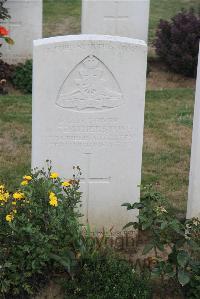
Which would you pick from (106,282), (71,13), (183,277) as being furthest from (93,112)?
(71,13)

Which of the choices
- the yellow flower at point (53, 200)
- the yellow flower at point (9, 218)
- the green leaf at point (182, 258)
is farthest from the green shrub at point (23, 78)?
the green leaf at point (182, 258)

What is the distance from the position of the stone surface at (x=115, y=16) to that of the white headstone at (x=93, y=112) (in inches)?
230

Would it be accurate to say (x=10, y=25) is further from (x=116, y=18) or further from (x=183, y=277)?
(x=183, y=277)

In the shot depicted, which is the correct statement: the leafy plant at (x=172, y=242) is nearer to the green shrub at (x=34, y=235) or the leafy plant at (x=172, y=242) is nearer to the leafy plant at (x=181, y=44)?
the green shrub at (x=34, y=235)

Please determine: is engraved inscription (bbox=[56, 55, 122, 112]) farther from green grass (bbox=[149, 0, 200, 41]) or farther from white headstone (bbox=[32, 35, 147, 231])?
green grass (bbox=[149, 0, 200, 41])

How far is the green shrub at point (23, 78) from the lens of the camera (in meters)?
10.4

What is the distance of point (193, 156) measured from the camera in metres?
5.39

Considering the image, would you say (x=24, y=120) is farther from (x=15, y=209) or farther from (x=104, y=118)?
(x=15, y=209)

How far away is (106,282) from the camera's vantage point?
4.55 meters

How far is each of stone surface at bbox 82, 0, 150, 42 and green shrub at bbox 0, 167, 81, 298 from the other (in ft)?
21.7

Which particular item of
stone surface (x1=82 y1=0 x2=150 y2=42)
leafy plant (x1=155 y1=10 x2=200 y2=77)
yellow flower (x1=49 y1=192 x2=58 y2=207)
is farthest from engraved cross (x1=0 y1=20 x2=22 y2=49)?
yellow flower (x1=49 y1=192 x2=58 y2=207)

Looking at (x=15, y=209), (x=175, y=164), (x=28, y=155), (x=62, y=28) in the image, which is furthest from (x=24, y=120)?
(x=62, y=28)

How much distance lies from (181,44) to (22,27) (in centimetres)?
263

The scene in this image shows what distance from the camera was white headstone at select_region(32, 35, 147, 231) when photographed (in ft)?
16.9
